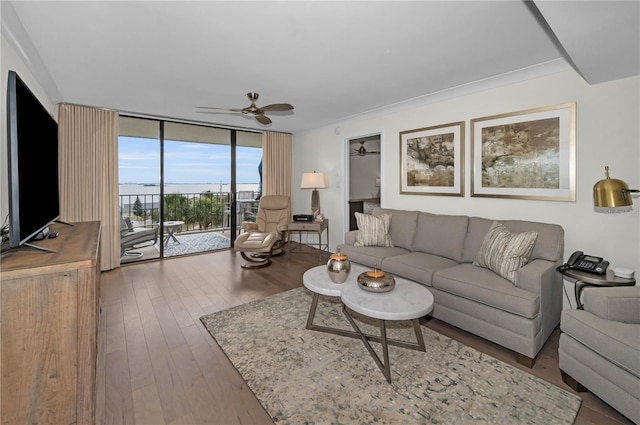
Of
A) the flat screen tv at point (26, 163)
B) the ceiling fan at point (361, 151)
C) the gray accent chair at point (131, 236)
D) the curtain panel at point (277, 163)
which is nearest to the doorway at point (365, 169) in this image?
the ceiling fan at point (361, 151)

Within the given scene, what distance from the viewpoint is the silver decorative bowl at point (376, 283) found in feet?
7.08

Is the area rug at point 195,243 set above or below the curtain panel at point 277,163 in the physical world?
below

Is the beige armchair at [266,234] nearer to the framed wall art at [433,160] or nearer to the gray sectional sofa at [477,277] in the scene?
the gray sectional sofa at [477,277]

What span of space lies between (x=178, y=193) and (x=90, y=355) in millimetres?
4496

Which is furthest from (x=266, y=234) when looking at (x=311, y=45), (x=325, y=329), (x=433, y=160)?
(x=311, y=45)

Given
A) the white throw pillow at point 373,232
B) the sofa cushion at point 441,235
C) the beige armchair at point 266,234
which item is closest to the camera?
the sofa cushion at point 441,235

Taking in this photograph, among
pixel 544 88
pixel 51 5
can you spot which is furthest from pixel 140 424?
pixel 544 88

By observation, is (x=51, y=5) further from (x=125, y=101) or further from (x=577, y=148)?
(x=577, y=148)

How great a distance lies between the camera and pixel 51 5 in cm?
181

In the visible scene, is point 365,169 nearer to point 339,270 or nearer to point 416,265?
point 416,265

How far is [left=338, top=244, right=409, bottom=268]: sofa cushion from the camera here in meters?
3.22

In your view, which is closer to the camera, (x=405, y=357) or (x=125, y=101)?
(x=405, y=357)

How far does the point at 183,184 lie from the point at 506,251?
5.09 meters

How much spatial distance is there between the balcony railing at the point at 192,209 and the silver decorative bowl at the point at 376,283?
159 inches
